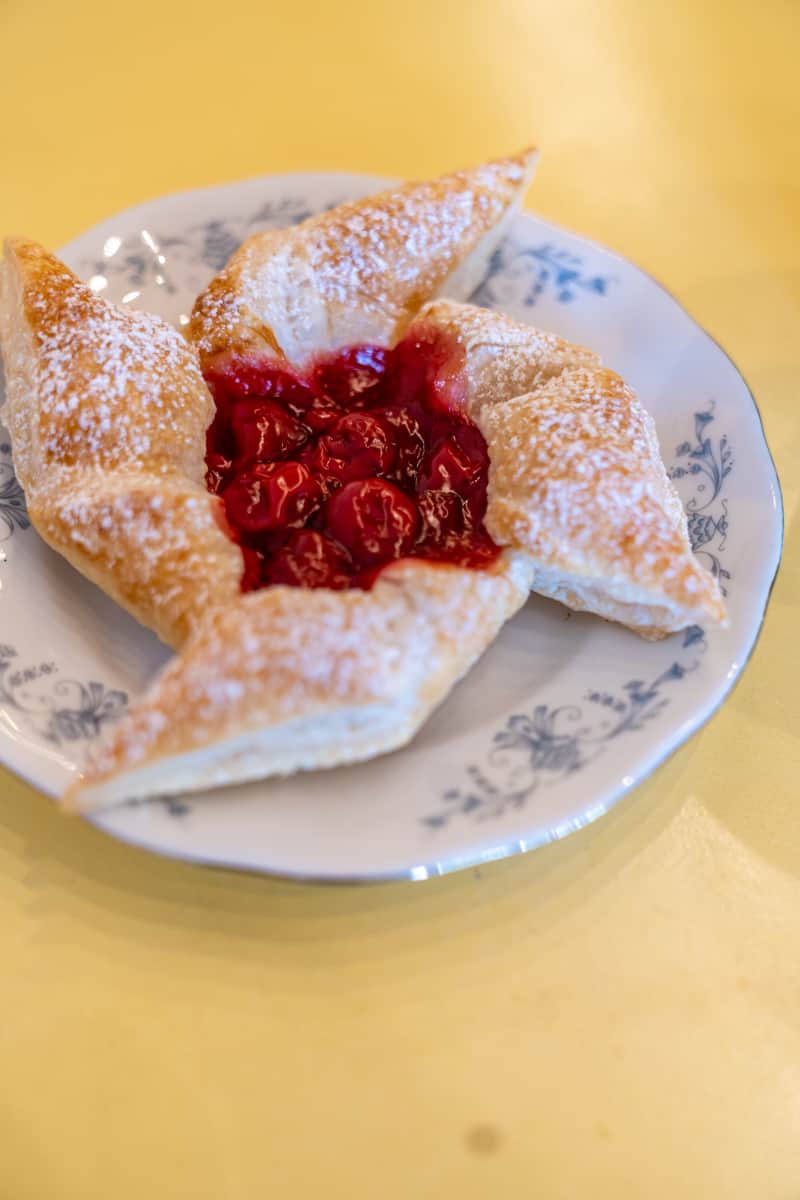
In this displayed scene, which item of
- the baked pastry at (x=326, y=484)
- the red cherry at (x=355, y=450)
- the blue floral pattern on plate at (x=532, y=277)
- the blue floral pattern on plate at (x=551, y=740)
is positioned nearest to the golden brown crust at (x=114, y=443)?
the baked pastry at (x=326, y=484)

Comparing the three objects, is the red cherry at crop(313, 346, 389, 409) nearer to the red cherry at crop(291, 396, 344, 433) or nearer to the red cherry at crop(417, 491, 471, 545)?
the red cherry at crop(291, 396, 344, 433)

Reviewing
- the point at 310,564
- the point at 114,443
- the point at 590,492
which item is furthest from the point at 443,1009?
the point at 114,443

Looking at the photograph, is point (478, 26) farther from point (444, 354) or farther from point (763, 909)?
point (763, 909)

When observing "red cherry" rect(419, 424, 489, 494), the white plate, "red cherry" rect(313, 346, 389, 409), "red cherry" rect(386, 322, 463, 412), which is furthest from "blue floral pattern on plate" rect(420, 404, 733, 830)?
Answer: "red cherry" rect(313, 346, 389, 409)

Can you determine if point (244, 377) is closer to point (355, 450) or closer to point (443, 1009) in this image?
point (355, 450)

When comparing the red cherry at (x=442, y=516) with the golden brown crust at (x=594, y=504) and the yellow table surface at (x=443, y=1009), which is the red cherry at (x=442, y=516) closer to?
the golden brown crust at (x=594, y=504)
